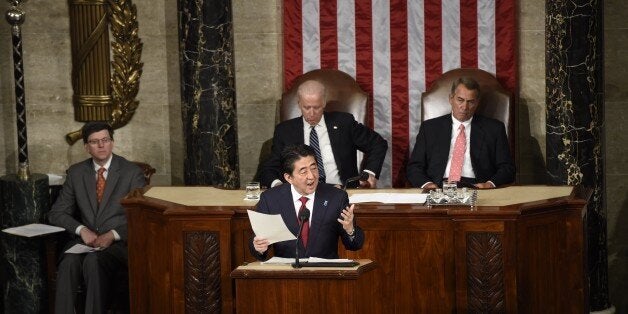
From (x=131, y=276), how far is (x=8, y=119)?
294 cm

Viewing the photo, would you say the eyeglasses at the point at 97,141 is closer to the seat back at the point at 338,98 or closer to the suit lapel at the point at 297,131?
the suit lapel at the point at 297,131

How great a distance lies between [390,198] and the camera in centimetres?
733

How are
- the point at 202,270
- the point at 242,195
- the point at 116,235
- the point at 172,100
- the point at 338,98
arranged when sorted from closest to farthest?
the point at 202,270, the point at 242,195, the point at 116,235, the point at 338,98, the point at 172,100

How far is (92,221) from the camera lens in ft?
26.9

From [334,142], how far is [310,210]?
8.36 ft

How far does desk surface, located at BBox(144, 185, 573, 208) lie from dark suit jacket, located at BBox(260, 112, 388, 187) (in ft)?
3.13

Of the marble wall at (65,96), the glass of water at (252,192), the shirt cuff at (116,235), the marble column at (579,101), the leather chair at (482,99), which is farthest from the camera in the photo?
the marble wall at (65,96)

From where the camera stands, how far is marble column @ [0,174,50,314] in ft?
27.9

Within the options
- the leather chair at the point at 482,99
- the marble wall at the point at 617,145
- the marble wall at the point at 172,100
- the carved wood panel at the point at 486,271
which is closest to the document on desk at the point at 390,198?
the carved wood panel at the point at 486,271

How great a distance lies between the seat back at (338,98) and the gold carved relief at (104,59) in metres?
1.36

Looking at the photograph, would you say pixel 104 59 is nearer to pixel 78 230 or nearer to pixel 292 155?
pixel 78 230

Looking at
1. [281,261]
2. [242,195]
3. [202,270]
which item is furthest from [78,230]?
[281,261]

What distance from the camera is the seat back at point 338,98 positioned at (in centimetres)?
913

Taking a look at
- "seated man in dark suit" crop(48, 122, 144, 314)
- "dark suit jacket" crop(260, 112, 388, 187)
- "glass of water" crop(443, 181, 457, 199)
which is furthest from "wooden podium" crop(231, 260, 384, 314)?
"dark suit jacket" crop(260, 112, 388, 187)
